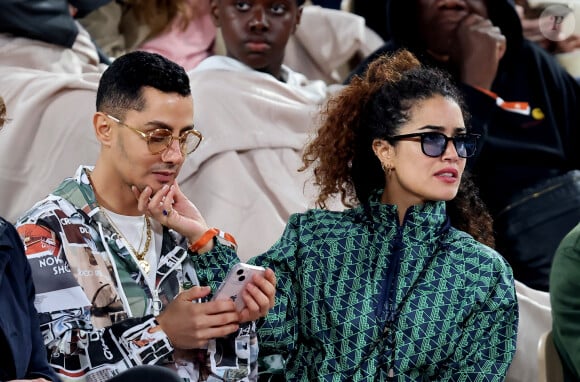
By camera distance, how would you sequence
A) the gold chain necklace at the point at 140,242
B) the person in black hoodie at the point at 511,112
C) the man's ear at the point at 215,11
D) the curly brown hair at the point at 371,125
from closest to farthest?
the gold chain necklace at the point at 140,242 → the curly brown hair at the point at 371,125 → the person in black hoodie at the point at 511,112 → the man's ear at the point at 215,11

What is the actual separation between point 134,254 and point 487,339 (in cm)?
56

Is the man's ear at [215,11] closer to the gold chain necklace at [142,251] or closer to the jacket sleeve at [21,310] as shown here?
the gold chain necklace at [142,251]

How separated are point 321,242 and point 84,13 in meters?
1.38

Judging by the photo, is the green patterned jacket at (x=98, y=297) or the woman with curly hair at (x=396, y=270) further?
the woman with curly hair at (x=396, y=270)

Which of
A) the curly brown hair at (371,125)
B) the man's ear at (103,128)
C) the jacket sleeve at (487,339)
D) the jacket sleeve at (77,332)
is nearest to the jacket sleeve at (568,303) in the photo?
the jacket sleeve at (487,339)

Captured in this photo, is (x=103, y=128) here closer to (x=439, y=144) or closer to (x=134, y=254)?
(x=134, y=254)

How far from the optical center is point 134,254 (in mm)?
1773

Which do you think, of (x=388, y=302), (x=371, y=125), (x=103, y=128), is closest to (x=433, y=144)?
(x=371, y=125)

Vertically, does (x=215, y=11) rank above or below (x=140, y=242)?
above

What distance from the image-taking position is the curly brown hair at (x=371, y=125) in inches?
75.5

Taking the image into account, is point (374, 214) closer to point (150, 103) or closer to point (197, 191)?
point (150, 103)

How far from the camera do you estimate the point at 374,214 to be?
190 centimetres

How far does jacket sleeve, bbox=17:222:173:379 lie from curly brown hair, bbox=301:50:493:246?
48cm

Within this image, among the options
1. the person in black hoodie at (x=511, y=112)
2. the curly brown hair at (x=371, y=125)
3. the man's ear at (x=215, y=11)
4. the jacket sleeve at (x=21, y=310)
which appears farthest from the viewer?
the man's ear at (x=215, y=11)
